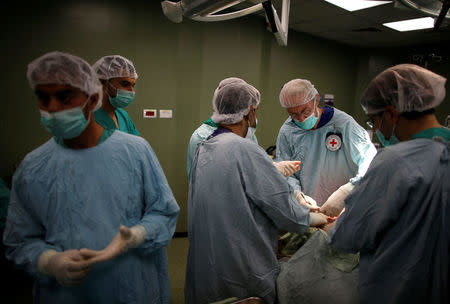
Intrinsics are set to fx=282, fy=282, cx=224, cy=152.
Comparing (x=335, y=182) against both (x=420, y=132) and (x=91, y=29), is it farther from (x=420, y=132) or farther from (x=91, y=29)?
(x=91, y=29)

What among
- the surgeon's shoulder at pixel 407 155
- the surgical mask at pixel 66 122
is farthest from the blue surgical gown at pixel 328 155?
the surgical mask at pixel 66 122

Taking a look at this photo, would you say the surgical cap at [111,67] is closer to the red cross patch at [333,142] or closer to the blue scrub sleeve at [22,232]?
the blue scrub sleeve at [22,232]

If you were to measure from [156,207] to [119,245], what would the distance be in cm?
23

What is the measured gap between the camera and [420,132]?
105cm

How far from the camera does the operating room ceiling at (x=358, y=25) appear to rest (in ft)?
10.5

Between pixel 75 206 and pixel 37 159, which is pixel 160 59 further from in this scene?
pixel 75 206

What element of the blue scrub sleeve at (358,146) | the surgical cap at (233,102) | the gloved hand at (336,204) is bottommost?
the gloved hand at (336,204)

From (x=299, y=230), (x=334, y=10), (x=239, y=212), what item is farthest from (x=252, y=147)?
(x=334, y=10)

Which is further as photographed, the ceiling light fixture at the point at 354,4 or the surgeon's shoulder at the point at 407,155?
the ceiling light fixture at the point at 354,4

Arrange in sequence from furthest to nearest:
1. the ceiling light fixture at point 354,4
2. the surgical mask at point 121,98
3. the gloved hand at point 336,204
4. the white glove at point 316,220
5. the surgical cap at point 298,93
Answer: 1. the ceiling light fixture at point 354,4
2. the surgical mask at point 121,98
3. the surgical cap at point 298,93
4. the gloved hand at point 336,204
5. the white glove at point 316,220

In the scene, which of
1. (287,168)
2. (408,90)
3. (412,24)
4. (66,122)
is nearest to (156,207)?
(66,122)

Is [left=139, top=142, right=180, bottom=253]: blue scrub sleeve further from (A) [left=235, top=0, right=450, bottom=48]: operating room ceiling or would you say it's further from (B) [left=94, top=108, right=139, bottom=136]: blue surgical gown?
(A) [left=235, top=0, right=450, bottom=48]: operating room ceiling

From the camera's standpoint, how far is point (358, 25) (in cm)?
391

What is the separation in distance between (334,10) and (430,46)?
2.92 metres
